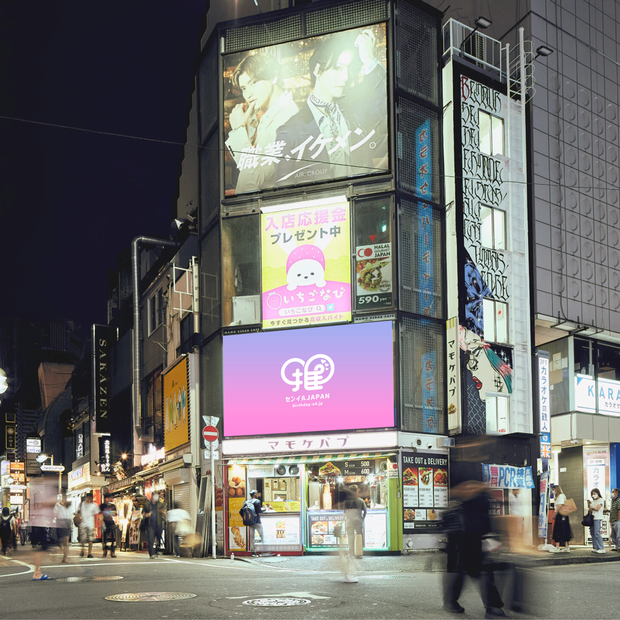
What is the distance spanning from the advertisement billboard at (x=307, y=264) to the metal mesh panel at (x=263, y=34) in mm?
5686

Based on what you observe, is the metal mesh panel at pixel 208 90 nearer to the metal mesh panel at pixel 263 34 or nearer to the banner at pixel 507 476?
the metal mesh panel at pixel 263 34

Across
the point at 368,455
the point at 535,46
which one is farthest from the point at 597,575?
the point at 535,46

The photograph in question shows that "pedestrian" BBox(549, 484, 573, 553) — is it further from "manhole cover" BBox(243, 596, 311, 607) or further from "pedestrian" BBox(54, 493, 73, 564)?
"manhole cover" BBox(243, 596, 311, 607)

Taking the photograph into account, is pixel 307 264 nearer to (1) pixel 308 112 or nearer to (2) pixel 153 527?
(1) pixel 308 112

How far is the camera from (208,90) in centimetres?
2838

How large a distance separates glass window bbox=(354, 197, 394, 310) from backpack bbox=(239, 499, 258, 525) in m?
6.48

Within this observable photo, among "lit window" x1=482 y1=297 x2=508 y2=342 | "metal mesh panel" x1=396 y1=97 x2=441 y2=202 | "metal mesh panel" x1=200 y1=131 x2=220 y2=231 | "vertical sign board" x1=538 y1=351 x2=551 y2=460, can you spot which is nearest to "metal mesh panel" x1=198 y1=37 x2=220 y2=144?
"metal mesh panel" x1=200 y1=131 x2=220 y2=231

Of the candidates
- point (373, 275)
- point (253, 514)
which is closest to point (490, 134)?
point (373, 275)

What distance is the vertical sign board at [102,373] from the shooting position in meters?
40.5

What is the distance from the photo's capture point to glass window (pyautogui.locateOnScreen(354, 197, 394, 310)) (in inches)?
937

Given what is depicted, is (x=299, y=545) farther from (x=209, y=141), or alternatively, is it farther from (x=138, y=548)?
(x=209, y=141)

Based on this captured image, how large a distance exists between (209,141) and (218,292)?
5.55m

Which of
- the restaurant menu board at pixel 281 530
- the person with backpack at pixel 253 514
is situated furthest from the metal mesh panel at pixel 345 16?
the restaurant menu board at pixel 281 530

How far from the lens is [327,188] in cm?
2488
